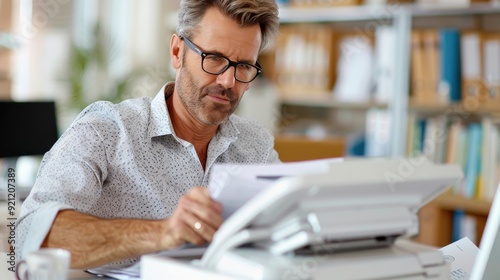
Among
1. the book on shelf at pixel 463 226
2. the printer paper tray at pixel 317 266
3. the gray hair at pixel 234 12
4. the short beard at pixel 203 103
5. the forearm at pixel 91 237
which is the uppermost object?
the gray hair at pixel 234 12

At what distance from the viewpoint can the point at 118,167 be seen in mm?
1634

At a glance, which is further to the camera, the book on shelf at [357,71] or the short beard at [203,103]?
the book on shelf at [357,71]

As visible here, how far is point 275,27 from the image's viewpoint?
1.86 meters

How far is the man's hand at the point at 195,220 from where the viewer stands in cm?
115

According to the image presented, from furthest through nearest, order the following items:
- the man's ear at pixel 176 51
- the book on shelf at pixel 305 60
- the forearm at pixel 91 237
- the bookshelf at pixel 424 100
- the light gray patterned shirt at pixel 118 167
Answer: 1. the book on shelf at pixel 305 60
2. the bookshelf at pixel 424 100
3. the man's ear at pixel 176 51
4. the light gray patterned shirt at pixel 118 167
5. the forearm at pixel 91 237

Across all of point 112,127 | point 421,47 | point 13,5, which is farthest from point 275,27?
point 13,5

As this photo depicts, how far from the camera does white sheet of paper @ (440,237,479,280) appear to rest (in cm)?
153

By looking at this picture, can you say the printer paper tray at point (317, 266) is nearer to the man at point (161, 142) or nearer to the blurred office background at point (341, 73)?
the man at point (161, 142)

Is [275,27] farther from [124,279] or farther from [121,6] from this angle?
[121,6]

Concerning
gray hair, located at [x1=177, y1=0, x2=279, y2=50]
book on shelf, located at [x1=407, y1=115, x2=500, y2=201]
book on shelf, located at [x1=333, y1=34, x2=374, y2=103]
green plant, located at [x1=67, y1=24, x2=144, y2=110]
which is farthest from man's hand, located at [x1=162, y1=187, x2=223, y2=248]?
green plant, located at [x1=67, y1=24, x2=144, y2=110]

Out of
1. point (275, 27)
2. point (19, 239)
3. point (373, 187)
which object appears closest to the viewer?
point (373, 187)

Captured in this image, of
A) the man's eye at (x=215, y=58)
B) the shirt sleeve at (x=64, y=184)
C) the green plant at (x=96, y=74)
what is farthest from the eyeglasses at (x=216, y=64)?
the green plant at (x=96, y=74)

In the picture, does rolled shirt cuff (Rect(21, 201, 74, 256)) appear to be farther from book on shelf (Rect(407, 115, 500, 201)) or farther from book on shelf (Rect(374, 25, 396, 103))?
book on shelf (Rect(374, 25, 396, 103))

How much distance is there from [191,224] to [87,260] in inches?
11.0
